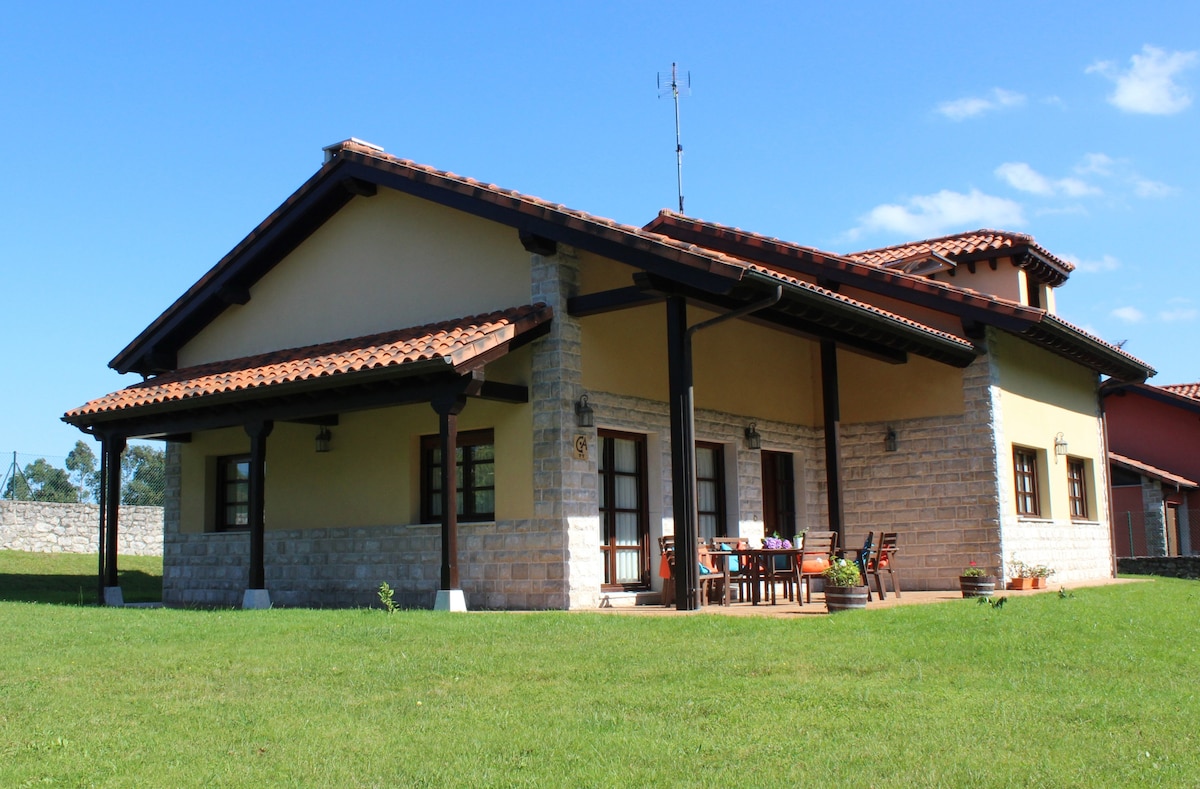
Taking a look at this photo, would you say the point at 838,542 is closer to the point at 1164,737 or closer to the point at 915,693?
the point at 915,693

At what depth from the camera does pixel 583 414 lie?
1197 cm

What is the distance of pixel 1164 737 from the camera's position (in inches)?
213

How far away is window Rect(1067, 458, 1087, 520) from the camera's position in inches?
696

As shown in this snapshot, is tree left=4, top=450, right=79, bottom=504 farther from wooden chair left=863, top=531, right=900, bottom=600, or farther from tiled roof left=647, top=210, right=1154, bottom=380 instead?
wooden chair left=863, top=531, right=900, bottom=600

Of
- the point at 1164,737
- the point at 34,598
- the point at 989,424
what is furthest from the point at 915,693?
the point at 34,598

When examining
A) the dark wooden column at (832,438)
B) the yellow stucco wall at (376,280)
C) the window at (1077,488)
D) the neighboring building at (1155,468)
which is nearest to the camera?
the yellow stucco wall at (376,280)

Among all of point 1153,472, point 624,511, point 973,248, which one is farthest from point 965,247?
point 1153,472

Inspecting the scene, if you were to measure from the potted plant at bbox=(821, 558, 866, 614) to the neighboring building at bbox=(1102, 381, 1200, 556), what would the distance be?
17.6 metres

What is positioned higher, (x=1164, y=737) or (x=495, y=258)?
(x=495, y=258)

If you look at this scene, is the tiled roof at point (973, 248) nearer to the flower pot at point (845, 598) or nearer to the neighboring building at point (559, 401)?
the neighboring building at point (559, 401)

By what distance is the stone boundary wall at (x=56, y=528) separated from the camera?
70.1 ft

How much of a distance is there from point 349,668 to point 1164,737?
191 inches

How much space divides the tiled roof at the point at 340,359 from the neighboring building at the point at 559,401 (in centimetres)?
6

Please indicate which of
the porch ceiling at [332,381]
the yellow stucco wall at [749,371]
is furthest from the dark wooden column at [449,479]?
the yellow stucco wall at [749,371]
